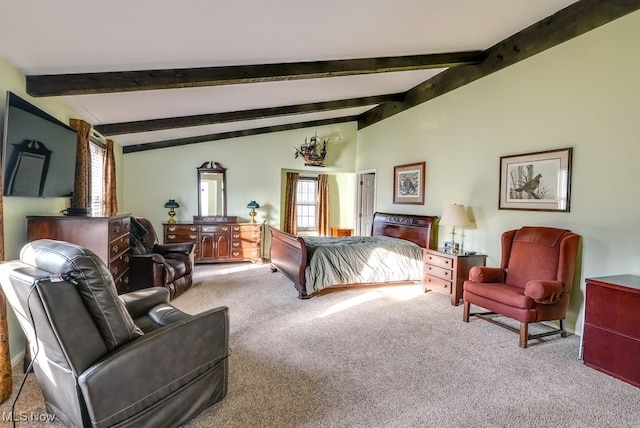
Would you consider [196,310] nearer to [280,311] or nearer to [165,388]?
[280,311]

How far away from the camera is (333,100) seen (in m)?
5.64

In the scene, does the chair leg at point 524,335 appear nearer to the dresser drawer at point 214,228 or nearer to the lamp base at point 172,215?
the dresser drawer at point 214,228

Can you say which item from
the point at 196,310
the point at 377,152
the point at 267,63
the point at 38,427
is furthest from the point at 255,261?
the point at 38,427

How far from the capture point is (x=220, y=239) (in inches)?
256

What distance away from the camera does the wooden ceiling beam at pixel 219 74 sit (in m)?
2.81

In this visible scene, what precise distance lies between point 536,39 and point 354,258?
11.2 ft

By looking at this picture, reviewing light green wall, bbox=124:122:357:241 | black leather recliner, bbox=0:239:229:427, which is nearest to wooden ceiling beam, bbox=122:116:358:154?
light green wall, bbox=124:122:357:241

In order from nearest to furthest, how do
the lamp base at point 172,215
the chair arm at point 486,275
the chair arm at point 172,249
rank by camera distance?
the chair arm at point 486,275 < the chair arm at point 172,249 < the lamp base at point 172,215

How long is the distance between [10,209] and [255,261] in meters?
4.49

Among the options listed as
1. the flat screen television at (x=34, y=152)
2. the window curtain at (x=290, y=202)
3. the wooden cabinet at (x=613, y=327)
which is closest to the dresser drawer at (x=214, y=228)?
the window curtain at (x=290, y=202)

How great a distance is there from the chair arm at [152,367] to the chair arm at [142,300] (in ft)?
2.55

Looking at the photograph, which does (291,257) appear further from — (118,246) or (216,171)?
(216,171)

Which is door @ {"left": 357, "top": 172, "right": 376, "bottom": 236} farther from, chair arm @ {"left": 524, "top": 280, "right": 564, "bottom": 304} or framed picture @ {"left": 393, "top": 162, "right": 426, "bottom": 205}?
chair arm @ {"left": 524, "top": 280, "right": 564, "bottom": 304}

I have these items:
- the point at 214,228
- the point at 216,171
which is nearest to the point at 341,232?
the point at 214,228
